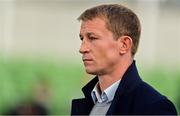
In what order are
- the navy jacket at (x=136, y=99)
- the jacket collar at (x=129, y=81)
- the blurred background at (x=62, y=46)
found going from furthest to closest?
the blurred background at (x=62, y=46), the jacket collar at (x=129, y=81), the navy jacket at (x=136, y=99)

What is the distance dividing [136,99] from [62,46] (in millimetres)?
10800

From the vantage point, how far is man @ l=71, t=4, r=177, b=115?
2.93m

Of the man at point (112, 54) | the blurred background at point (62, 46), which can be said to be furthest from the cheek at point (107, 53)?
the blurred background at point (62, 46)

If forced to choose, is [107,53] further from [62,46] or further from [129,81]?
[62,46]

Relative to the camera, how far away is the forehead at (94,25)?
300cm

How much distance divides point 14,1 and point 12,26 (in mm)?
455

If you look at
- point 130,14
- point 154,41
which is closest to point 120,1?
point 154,41

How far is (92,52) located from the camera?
3047 mm

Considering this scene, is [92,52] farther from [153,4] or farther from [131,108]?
[153,4]

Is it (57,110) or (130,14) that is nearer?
(130,14)

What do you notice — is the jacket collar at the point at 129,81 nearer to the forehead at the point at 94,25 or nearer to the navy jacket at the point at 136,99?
the navy jacket at the point at 136,99

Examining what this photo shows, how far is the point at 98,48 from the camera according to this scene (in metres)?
3.02

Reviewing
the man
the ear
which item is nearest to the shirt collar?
the man

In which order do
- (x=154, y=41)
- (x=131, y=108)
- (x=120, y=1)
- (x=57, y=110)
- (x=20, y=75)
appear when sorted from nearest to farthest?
(x=131, y=108) < (x=57, y=110) < (x=20, y=75) < (x=120, y=1) < (x=154, y=41)
